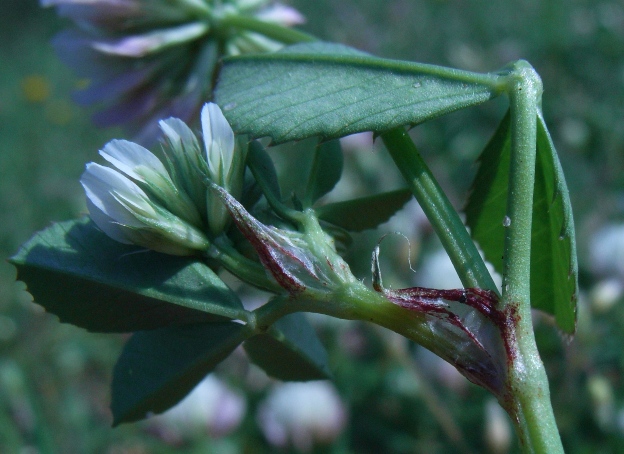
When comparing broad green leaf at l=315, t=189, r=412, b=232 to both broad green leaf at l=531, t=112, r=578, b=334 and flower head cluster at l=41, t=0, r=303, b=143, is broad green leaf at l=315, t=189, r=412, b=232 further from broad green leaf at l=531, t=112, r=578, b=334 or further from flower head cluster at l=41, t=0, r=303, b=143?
flower head cluster at l=41, t=0, r=303, b=143

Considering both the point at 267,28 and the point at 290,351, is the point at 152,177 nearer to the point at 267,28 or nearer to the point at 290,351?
the point at 290,351

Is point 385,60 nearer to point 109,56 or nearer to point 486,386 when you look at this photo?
point 486,386

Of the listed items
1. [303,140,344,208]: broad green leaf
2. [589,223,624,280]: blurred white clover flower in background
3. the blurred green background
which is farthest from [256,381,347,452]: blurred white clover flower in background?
[303,140,344,208]: broad green leaf

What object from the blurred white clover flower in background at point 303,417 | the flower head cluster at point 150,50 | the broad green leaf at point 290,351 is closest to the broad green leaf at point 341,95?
the broad green leaf at point 290,351

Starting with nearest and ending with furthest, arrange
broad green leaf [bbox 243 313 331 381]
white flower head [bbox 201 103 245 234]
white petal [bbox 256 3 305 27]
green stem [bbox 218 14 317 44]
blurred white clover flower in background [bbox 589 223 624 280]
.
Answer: white flower head [bbox 201 103 245 234] → broad green leaf [bbox 243 313 331 381] → green stem [bbox 218 14 317 44] → white petal [bbox 256 3 305 27] → blurred white clover flower in background [bbox 589 223 624 280]

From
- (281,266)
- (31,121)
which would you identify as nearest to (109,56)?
(281,266)
